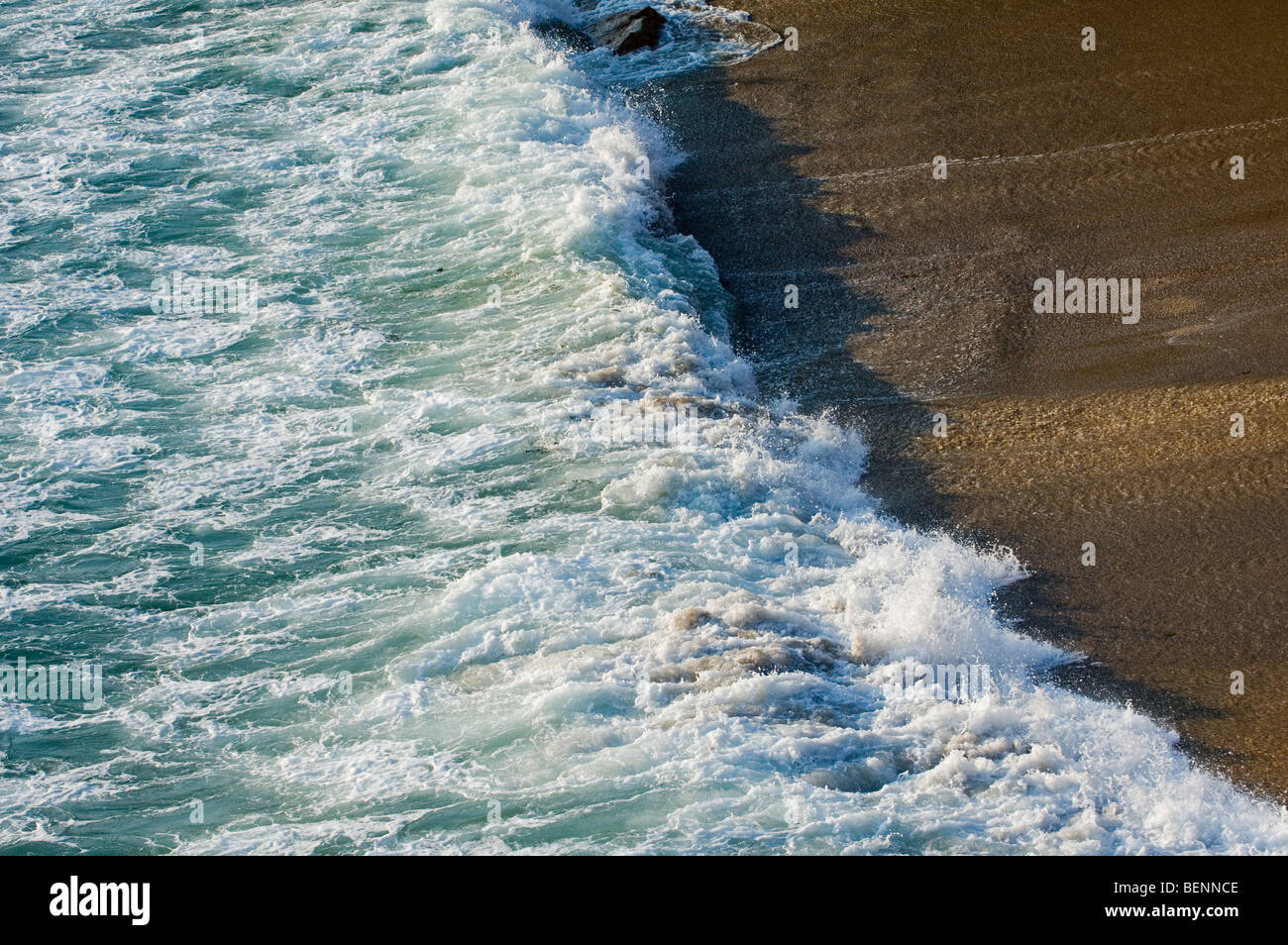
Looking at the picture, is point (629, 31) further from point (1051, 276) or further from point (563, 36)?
point (1051, 276)

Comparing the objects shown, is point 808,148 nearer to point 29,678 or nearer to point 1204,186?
point 1204,186

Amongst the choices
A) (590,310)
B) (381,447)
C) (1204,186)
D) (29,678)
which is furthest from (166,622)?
(1204,186)

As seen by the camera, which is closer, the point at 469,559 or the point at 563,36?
the point at 469,559

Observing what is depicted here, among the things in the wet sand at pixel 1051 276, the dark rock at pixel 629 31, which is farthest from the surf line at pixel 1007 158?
the dark rock at pixel 629 31

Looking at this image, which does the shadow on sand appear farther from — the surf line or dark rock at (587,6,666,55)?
dark rock at (587,6,666,55)

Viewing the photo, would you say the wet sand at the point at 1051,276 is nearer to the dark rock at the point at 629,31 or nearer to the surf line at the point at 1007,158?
the surf line at the point at 1007,158

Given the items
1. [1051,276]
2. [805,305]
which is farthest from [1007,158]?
[805,305]

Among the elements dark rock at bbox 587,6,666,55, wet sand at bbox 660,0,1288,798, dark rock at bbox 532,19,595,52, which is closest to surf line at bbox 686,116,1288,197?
wet sand at bbox 660,0,1288,798
